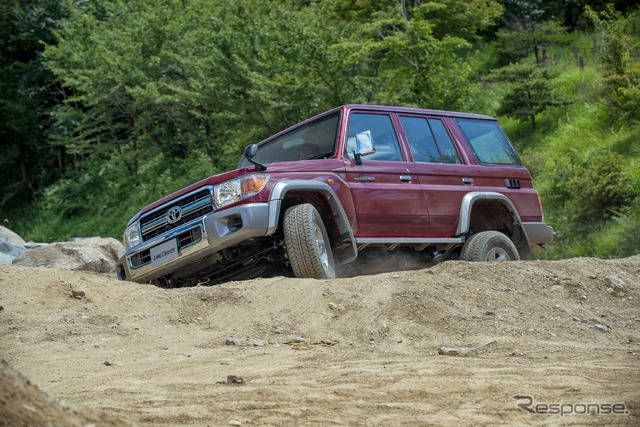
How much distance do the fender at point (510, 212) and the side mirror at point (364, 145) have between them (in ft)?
5.01

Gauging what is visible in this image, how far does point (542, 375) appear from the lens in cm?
514

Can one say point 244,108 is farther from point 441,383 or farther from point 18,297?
point 441,383

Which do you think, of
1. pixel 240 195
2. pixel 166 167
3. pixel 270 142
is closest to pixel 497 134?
pixel 270 142

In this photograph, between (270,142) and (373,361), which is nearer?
(373,361)

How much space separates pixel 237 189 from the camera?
8.19m

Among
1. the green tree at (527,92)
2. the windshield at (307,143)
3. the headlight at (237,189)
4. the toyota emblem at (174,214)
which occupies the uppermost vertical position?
the windshield at (307,143)

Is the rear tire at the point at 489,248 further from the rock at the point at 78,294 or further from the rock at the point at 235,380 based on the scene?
the rock at the point at 235,380

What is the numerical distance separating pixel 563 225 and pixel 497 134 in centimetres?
732

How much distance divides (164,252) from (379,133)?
2.62 metres

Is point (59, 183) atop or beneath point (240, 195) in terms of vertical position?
beneath

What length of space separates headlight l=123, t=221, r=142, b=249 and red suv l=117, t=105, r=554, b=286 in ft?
0.05

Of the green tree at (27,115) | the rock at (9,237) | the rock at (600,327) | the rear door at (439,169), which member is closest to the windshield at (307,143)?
the rear door at (439,169)

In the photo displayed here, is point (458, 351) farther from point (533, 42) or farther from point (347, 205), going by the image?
point (533, 42)

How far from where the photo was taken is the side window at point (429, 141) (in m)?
9.84
